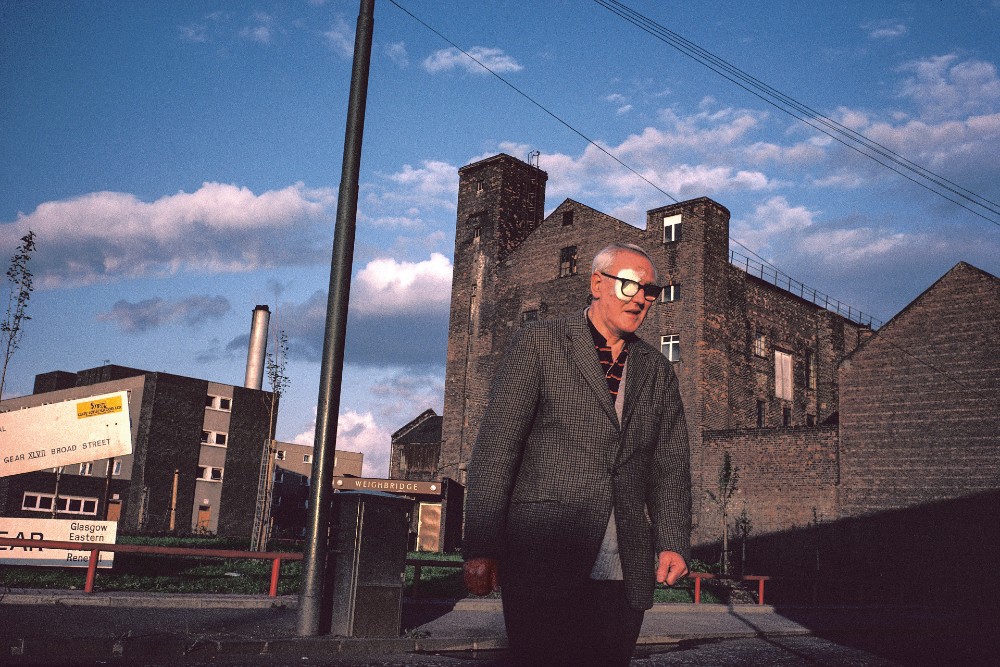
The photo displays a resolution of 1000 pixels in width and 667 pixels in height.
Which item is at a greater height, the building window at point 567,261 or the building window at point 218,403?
the building window at point 567,261

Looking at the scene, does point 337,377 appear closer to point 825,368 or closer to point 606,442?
point 606,442

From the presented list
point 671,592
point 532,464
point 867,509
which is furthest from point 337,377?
point 867,509

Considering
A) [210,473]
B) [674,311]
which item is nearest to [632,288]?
[674,311]

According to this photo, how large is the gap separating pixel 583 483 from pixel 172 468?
53.4m

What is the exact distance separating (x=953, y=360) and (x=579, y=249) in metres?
15.2

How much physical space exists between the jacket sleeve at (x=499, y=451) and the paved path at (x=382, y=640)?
1830 millimetres

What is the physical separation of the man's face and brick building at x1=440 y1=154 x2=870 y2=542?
2870 cm

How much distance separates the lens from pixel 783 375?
3775 cm

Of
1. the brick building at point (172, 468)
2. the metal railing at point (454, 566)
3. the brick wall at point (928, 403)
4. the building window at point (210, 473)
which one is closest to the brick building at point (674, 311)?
the brick wall at point (928, 403)

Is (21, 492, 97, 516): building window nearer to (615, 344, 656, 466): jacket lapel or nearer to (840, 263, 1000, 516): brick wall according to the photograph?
(840, 263, 1000, 516): brick wall

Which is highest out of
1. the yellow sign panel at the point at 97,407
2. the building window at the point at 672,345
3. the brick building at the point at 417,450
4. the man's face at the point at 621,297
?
the building window at the point at 672,345

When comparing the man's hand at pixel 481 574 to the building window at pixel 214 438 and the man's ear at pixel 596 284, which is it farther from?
the building window at pixel 214 438

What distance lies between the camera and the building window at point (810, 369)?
39250 millimetres

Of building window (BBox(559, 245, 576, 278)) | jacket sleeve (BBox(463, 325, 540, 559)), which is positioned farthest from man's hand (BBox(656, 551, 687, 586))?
building window (BBox(559, 245, 576, 278))
